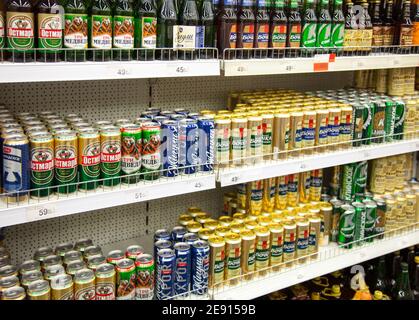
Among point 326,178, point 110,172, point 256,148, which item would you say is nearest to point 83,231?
point 110,172

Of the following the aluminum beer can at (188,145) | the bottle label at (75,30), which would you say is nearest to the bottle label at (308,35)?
the aluminum beer can at (188,145)

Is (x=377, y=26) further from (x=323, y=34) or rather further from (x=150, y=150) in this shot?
(x=150, y=150)

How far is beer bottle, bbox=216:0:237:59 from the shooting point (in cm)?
200

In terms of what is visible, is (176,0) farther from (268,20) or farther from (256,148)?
(256,148)

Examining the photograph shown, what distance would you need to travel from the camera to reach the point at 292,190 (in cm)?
247

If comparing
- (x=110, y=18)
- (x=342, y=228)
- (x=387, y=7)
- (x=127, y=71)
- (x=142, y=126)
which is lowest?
(x=342, y=228)

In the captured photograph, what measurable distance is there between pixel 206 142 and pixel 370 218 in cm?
113

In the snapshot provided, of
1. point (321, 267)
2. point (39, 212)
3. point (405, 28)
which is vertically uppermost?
point (405, 28)

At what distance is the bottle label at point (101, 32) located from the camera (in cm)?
168

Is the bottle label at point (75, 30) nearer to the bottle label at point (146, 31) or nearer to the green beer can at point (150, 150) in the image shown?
the bottle label at point (146, 31)

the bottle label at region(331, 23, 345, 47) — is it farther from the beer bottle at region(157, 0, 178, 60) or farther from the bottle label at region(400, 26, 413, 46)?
the beer bottle at region(157, 0, 178, 60)

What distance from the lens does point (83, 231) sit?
7.56 feet

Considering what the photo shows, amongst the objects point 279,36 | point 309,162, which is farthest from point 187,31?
point 309,162

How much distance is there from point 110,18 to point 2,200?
70 centimetres
